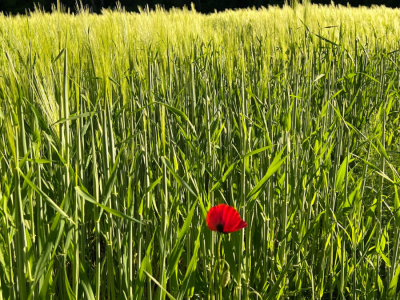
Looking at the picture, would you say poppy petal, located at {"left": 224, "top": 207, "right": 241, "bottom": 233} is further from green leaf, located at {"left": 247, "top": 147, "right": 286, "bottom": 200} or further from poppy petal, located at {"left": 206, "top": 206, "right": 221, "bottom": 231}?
green leaf, located at {"left": 247, "top": 147, "right": 286, "bottom": 200}

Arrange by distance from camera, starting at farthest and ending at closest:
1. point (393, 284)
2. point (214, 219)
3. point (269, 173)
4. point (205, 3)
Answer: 1. point (205, 3)
2. point (393, 284)
3. point (269, 173)
4. point (214, 219)

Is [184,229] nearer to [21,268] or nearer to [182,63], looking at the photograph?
[21,268]

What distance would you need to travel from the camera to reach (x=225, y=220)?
699 millimetres

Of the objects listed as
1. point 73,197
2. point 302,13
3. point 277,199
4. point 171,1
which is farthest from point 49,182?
point 171,1

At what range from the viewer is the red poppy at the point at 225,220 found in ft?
2.27

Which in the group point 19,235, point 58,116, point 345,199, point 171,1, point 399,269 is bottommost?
point 399,269

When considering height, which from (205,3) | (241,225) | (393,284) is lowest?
(393,284)

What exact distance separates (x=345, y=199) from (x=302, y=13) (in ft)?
2.27

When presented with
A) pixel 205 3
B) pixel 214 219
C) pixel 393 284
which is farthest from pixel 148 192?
pixel 205 3

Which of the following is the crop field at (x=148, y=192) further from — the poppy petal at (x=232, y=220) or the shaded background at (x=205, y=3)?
the shaded background at (x=205, y=3)

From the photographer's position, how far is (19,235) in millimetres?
645

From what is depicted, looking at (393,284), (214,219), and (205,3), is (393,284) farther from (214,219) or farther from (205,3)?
(205,3)

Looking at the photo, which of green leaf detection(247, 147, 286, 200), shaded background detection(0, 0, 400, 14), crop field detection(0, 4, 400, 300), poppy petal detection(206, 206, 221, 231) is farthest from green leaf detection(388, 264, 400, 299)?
shaded background detection(0, 0, 400, 14)

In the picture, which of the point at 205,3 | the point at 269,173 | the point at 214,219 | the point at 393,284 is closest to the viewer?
the point at 214,219
